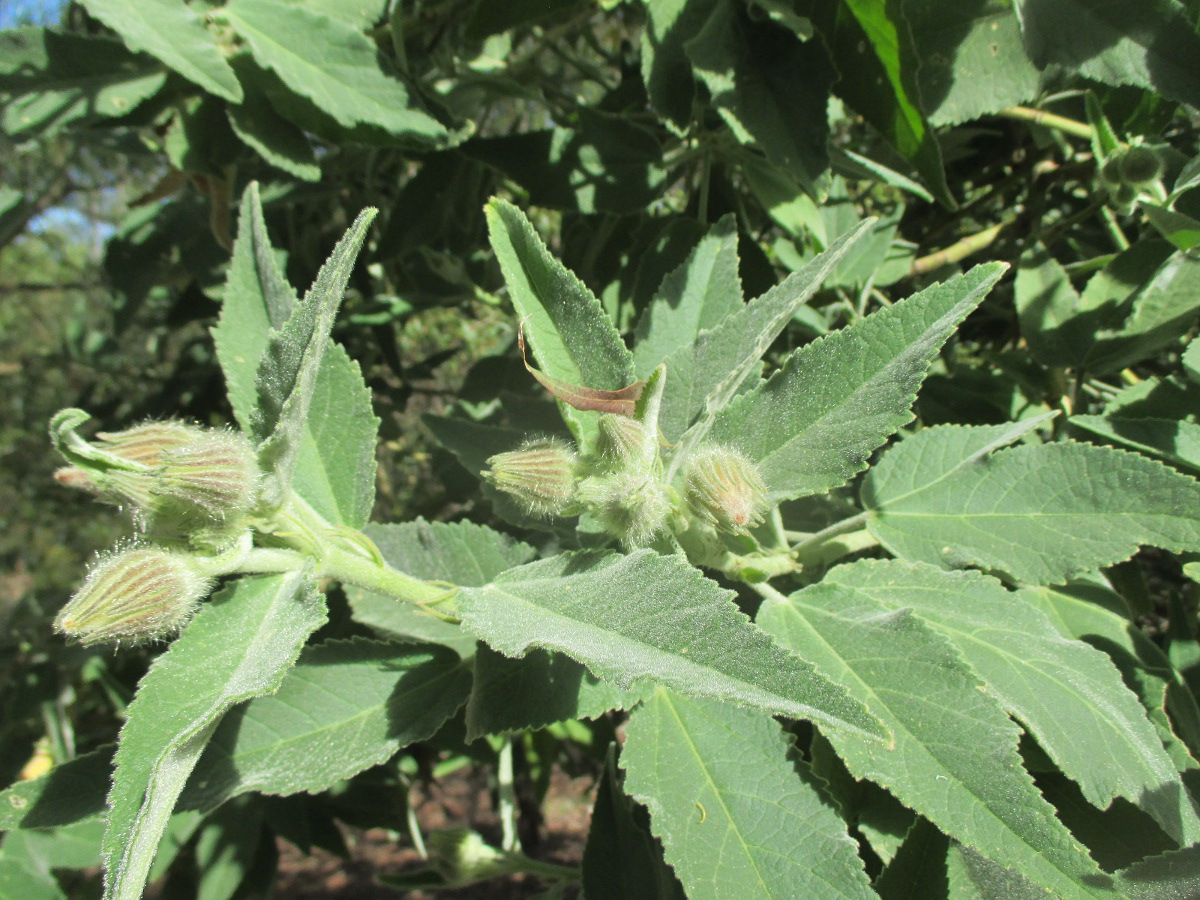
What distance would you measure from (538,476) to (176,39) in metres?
1.24

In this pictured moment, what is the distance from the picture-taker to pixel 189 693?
87 cm

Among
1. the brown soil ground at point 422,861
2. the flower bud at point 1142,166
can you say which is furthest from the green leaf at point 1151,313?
the brown soil ground at point 422,861

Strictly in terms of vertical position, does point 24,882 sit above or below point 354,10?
below

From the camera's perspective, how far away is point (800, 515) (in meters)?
1.62

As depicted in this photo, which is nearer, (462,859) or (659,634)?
(659,634)

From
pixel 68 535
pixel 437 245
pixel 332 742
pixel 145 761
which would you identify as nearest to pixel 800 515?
pixel 332 742

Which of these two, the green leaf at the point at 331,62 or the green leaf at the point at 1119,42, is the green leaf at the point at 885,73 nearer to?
the green leaf at the point at 1119,42

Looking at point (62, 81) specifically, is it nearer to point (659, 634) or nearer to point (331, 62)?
point (331, 62)

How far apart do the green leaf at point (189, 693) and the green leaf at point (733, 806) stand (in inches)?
20.5

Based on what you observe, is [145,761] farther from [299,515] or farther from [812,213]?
[812,213]

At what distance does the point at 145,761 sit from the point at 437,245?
1.87 m

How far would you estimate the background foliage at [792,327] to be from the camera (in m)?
1.09

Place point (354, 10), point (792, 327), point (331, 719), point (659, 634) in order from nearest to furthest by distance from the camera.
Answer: point (659, 634), point (331, 719), point (354, 10), point (792, 327)

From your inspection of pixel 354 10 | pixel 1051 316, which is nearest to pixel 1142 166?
pixel 1051 316
